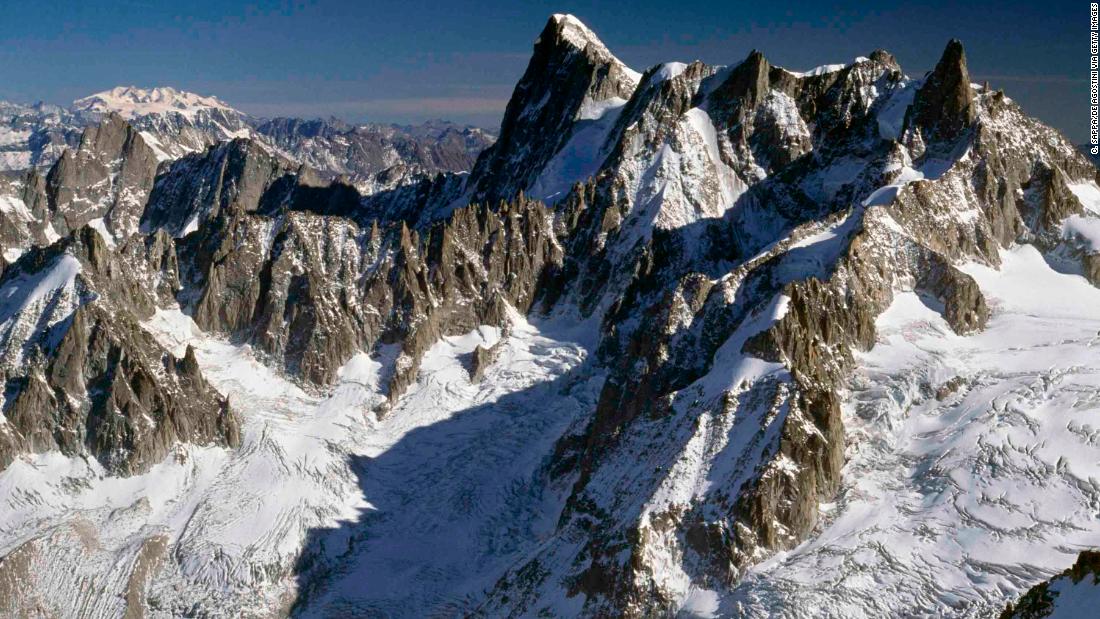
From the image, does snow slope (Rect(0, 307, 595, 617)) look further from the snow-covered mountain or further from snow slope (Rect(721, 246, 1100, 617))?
snow slope (Rect(721, 246, 1100, 617))

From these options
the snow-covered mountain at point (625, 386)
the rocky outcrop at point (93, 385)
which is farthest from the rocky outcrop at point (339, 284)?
the rocky outcrop at point (93, 385)

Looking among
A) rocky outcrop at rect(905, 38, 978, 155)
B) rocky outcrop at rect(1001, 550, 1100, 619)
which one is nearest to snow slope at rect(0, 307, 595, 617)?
rocky outcrop at rect(905, 38, 978, 155)

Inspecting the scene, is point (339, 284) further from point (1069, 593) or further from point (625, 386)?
point (1069, 593)

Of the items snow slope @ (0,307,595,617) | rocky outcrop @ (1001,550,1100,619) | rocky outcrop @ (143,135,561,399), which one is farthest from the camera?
rocky outcrop @ (143,135,561,399)

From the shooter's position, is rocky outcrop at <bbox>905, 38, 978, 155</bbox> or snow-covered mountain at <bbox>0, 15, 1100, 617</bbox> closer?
snow-covered mountain at <bbox>0, 15, 1100, 617</bbox>

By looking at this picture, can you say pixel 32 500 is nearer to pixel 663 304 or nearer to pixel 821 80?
pixel 663 304

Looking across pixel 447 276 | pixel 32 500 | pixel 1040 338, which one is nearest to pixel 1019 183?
pixel 1040 338

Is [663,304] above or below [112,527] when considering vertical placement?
above

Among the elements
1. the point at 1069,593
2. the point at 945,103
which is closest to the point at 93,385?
the point at 1069,593

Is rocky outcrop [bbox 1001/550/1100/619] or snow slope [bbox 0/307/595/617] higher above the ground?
rocky outcrop [bbox 1001/550/1100/619]
